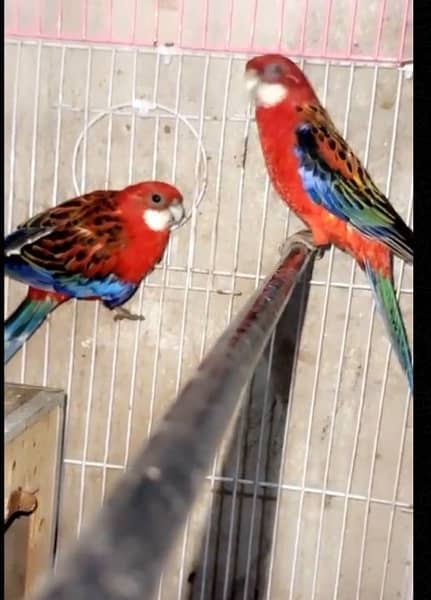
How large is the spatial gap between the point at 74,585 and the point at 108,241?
90 cm

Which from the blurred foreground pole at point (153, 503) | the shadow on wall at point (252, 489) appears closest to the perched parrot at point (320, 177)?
the shadow on wall at point (252, 489)

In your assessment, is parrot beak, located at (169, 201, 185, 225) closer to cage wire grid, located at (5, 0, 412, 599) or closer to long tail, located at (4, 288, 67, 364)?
cage wire grid, located at (5, 0, 412, 599)

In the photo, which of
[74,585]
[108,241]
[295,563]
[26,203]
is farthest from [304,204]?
[74,585]

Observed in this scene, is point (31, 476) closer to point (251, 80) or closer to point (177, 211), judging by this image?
point (177, 211)

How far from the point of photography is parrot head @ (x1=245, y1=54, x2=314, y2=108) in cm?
108

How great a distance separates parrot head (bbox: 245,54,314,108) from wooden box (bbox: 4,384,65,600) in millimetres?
524

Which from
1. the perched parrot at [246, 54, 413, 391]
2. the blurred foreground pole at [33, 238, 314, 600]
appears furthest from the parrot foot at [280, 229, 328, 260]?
the blurred foreground pole at [33, 238, 314, 600]

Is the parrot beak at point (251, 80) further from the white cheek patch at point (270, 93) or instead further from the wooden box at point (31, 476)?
the wooden box at point (31, 476)

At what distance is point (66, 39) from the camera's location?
112 cm

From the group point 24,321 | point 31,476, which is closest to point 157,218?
point 24,321

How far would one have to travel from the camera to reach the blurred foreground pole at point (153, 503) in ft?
0.89

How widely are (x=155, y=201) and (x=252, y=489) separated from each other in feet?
1.45
